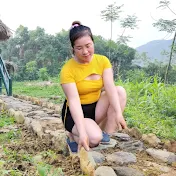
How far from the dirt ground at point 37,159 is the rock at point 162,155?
48 mm

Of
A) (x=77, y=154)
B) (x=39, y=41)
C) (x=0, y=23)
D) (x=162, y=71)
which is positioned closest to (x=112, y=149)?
(x=77, y=154)

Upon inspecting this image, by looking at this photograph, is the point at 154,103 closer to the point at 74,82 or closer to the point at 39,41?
the point at 74,82

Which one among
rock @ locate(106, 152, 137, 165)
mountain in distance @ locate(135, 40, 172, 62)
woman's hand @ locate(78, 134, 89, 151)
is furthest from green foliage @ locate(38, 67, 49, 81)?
woman's hand @ locate(78, 134, 89, 151)

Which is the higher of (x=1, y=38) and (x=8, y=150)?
(x=1, y=38)

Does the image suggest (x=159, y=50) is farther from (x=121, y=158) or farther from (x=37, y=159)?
(x=37, y=159)

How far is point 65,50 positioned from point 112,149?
60.1ft

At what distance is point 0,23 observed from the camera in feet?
23.4

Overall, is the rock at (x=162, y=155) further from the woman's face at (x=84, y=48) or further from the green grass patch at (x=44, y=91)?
the green grass patch at (x=44, y=91)

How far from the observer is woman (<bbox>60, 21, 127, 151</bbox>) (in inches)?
81.9

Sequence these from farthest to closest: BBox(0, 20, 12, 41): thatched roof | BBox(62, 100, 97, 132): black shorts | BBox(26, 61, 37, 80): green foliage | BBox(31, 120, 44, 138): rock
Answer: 1. BBox(26, 61, 37, 80): green foliage
2. BBox(0, 20, 12, 41): thatched roof
3. BBox(31, 120, 44, 138): rock
4. BBox(62, 100, 97, 132): black shorts

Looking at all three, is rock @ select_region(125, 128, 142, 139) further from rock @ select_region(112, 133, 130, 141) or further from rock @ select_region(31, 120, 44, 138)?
rock @ select_region(31, 120, 44, 138)

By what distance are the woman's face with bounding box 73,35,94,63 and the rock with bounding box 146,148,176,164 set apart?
0.91 metres

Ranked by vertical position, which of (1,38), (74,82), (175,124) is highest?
(1,38)

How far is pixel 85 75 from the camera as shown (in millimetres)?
2221
